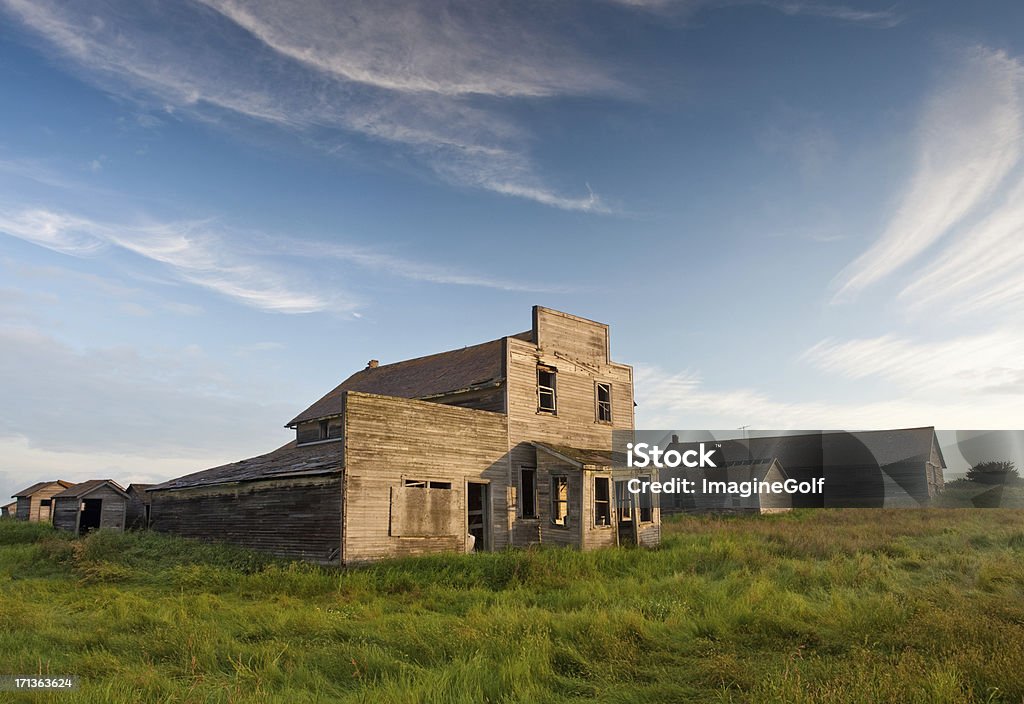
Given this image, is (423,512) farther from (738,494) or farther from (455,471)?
(738,494)

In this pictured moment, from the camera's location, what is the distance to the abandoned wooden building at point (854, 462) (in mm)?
49469

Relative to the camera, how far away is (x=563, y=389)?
25.6 m

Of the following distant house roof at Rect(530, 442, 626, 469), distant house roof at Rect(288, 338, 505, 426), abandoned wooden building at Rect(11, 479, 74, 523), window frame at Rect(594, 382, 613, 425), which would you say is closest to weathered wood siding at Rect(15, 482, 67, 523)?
abandoned wooden building at Rect(11, 479, 74, 523)

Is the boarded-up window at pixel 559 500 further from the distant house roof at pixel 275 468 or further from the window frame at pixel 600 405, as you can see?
the distant house roof at pixel 275 468

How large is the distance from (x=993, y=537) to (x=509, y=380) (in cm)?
1676

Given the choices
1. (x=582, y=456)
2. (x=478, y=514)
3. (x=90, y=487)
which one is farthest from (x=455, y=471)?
(x=90, y=487)

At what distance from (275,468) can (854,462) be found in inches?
1739

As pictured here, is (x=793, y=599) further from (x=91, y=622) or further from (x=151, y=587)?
(x=151, y=587)

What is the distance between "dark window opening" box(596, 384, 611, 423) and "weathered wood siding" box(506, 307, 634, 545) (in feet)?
0.57

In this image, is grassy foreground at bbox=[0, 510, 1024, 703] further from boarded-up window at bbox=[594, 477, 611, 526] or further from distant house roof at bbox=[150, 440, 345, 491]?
boarded-up window at bbox=[594, 477, 611, 526]

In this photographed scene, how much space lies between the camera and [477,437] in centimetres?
2225

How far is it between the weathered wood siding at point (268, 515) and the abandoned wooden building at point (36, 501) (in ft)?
82.2

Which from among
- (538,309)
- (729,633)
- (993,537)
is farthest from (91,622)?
(993,537)

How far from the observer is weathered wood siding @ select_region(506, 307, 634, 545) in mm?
23531
